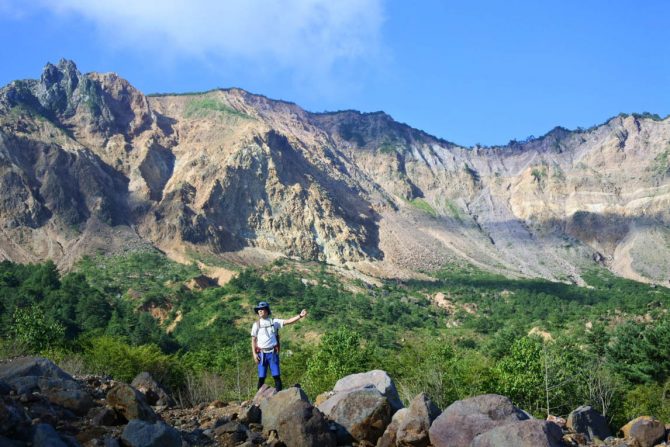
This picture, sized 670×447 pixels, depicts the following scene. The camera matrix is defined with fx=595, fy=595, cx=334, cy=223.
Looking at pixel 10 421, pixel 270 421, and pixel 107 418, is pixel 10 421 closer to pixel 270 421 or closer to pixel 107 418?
pixel 107 418

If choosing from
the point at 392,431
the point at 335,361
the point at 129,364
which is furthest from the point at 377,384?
the point at 129,364

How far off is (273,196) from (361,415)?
125318 millimetres

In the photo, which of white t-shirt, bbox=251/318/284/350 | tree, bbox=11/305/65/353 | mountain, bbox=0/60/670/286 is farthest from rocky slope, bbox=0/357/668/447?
mountain, bbox=0/60/670/286

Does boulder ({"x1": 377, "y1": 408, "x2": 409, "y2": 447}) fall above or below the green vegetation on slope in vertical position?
below

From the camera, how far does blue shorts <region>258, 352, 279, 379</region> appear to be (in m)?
14.1

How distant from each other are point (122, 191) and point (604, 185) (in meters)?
130

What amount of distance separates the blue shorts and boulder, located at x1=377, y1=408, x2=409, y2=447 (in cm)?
300

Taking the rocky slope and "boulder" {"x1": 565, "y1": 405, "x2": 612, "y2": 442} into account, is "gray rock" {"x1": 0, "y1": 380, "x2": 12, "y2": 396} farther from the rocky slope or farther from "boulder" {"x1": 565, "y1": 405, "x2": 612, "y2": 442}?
"boulder" {"x1": 565, "y1": 405, "x2": 612, "y2": 442}

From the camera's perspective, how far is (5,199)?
108375mm

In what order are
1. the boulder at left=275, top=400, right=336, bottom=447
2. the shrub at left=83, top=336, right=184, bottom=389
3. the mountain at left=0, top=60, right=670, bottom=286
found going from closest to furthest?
1. the boulder at left=275, top=400, right=336, bottom=447
2. the shrub at left=83, top=336, right=184, bottom=389
3. the mountain at left=0, top=60, right=670, bottom=286

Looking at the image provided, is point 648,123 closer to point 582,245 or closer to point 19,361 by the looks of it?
point 582,245

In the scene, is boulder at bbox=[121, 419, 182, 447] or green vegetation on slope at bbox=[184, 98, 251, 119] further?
green vegetation on slope at bbox=[184, 98, 251, 119]

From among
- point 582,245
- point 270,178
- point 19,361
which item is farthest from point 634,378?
point 582,245

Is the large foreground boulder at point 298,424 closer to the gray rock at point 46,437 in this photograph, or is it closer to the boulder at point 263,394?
the boulder at point 263,394
